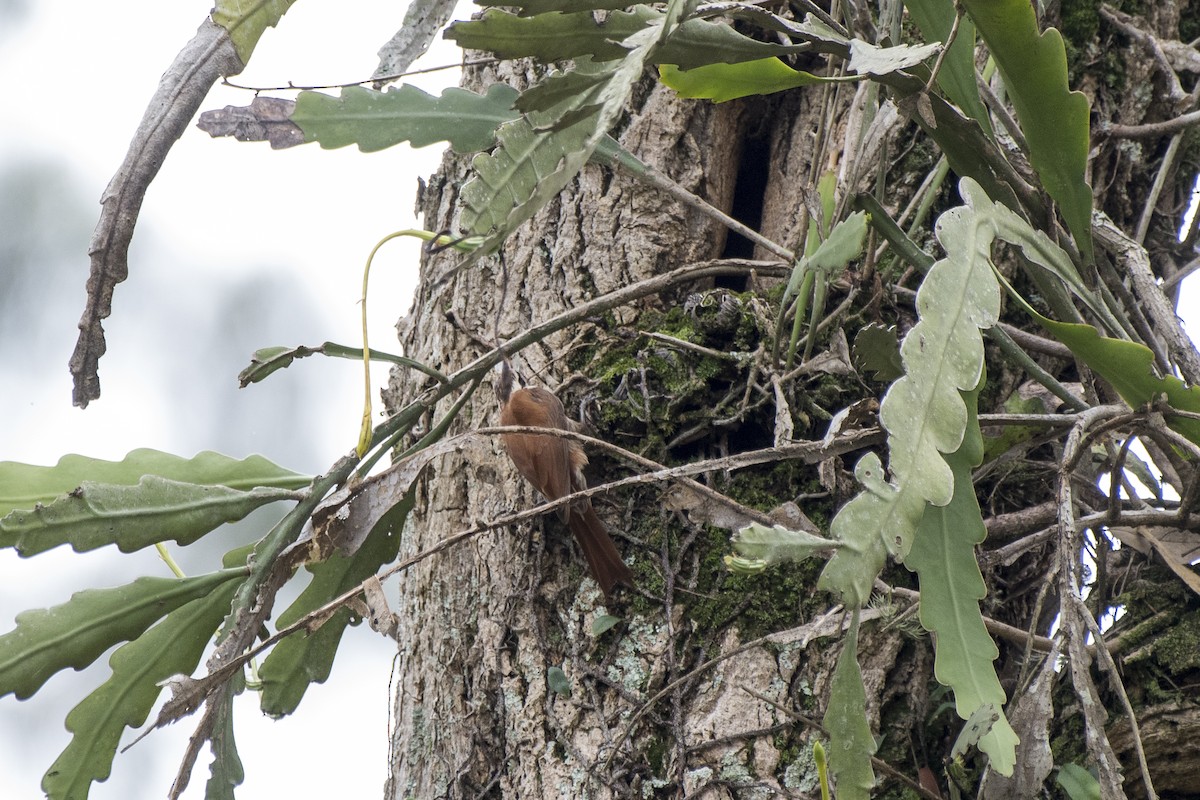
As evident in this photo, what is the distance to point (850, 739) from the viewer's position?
0.95 m

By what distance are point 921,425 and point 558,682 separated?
0.82 metres

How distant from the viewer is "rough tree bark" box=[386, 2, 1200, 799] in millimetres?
1377

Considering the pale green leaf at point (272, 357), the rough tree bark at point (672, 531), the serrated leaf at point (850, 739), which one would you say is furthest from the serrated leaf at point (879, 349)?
the pale green leaf at point (272, 357)

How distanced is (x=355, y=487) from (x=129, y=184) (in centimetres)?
47

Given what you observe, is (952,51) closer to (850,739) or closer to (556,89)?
(556,89)

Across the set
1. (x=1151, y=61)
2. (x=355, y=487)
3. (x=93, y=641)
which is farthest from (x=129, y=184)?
(x=1151, y=61)

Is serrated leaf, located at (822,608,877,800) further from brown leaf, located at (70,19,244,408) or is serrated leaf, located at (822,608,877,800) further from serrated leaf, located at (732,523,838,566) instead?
brown leaf, located at (70,19,244,408)

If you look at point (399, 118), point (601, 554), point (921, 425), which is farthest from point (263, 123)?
point (921, 425)

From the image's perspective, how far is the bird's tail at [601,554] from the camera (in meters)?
1.46

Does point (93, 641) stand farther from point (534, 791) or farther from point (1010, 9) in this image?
point (1010, 9)

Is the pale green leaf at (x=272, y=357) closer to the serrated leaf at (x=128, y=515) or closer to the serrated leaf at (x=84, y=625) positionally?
the serrated leaf at (x=128, y=515)

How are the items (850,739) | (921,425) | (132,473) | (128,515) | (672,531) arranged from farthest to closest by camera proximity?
(672,531)
(132,473)
(128,515)
(850,739)
(921,425)

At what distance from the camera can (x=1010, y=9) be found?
1042 millimetres

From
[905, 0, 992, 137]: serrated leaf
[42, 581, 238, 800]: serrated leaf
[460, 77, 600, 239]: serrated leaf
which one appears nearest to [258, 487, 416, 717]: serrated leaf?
[42, 581, 238, 800]: serrated leaf
